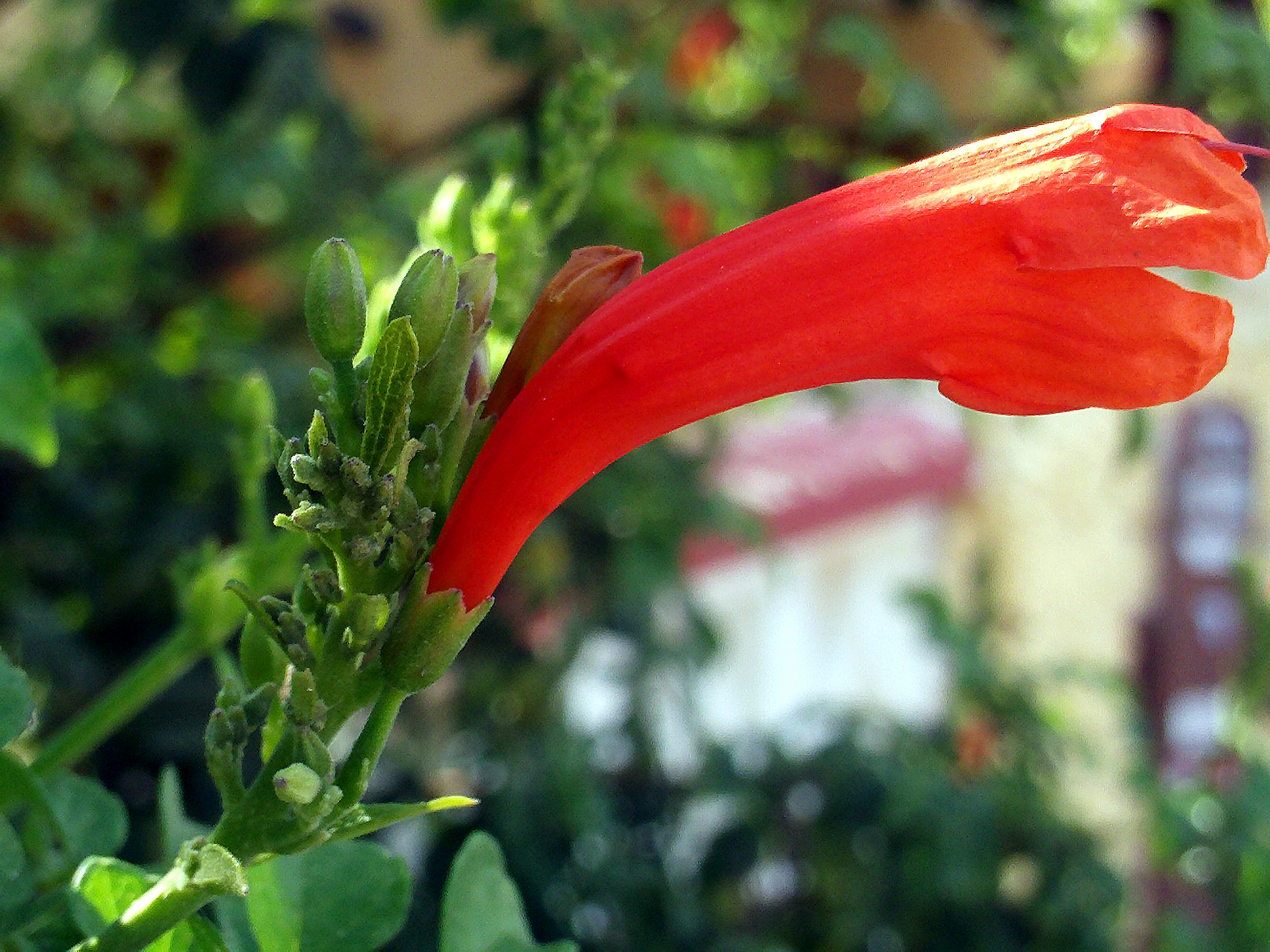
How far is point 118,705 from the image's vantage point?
1.89 ft

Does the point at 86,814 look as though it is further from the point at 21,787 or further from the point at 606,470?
the point at 606,470

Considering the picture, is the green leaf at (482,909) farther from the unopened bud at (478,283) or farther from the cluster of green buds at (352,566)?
the unopened bud at (478,283)

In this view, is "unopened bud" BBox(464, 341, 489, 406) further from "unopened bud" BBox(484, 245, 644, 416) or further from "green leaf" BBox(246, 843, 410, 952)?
"green leaf" BBox(246, 843, 410, 952)

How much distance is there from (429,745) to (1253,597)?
1.19m

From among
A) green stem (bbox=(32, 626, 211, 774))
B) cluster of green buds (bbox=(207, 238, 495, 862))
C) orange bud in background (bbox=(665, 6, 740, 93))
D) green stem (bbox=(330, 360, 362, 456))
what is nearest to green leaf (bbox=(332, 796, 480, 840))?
cluster of green buds (bbox=(207, 238, 495, 862))

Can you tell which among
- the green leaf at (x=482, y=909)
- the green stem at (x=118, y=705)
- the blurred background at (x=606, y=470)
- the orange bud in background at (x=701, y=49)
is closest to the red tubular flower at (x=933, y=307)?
the green leaf at (x=482, y=909)

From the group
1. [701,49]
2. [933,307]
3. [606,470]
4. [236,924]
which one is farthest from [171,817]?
[701,49]

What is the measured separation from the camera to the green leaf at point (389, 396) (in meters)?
0.34

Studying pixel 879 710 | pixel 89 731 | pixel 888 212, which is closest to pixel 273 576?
pixel 89 731

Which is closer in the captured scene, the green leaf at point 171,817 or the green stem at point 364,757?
the green stem at point 364,757

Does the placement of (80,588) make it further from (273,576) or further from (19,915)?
(19,915)

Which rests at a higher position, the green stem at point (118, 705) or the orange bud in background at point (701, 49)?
the orange bud in background at point (701, 49)

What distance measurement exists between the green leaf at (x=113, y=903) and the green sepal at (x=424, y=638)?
10cm

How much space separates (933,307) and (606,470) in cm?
93
